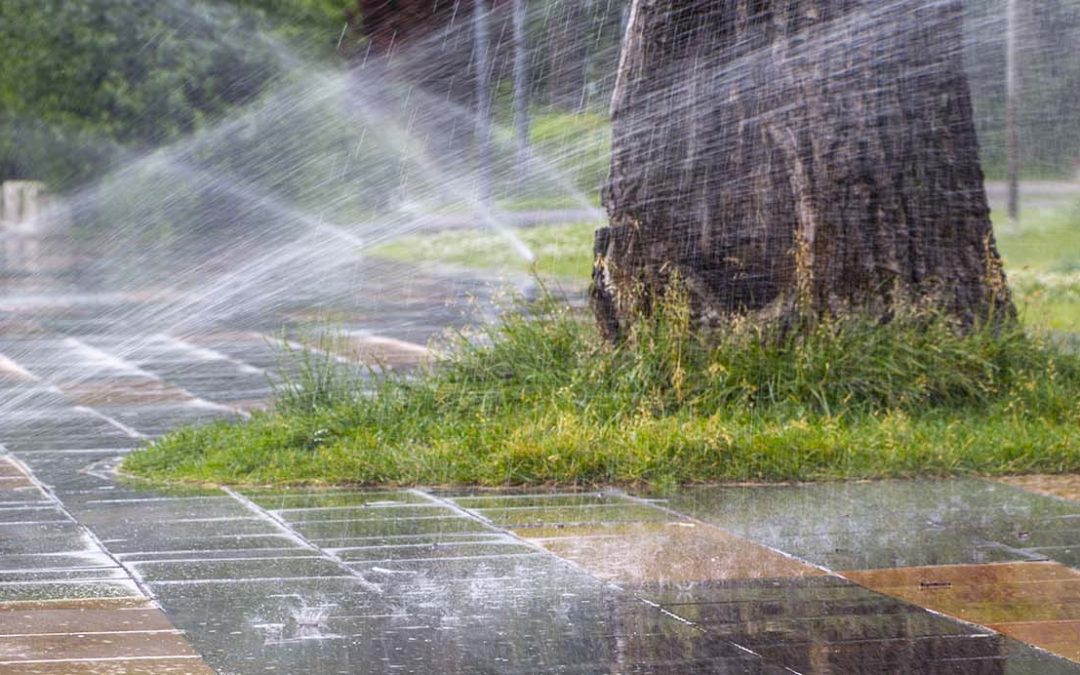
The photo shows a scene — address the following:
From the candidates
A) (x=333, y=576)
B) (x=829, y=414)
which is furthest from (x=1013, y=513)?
(x=333, y=576)

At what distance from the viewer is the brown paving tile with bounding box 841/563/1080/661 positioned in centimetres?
456

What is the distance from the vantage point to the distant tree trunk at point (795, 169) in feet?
26.5

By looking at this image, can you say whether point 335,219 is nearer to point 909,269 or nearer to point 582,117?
point 582,117

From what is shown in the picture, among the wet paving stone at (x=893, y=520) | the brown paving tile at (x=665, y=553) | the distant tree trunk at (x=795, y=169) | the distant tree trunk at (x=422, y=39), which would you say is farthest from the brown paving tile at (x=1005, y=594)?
the distant tree trunk at (x=422, y=39)

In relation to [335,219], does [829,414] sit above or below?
below

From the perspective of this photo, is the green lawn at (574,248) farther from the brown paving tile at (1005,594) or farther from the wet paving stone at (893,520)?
the brown paving tile at (1005,594)

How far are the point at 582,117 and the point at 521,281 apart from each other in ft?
35.4

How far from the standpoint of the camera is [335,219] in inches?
1021

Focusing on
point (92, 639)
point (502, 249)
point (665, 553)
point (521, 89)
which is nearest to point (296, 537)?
point (665, 553)

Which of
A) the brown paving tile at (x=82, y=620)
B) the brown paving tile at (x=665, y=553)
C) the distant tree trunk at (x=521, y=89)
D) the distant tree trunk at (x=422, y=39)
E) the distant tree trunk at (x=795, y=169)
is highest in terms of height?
the distant tree trunk at (x=422, y=39)

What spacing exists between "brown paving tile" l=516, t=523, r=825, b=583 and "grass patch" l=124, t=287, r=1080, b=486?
0.94 m

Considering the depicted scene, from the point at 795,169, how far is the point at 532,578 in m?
3.50

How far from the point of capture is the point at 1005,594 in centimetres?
496

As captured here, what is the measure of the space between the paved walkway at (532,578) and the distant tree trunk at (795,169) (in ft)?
5.18
